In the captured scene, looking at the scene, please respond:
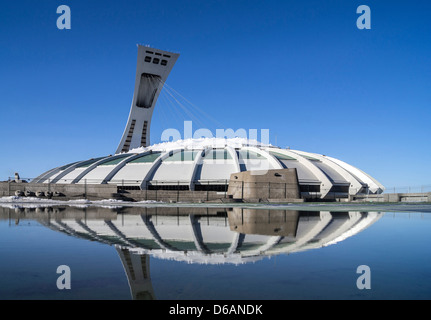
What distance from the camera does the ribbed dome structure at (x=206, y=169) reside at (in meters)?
38.5

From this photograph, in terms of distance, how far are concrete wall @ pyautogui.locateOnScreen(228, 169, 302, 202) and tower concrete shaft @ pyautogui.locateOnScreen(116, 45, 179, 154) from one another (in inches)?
1202

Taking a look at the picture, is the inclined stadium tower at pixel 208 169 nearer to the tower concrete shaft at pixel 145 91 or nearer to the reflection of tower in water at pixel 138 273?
the tower concrete shaft at pixel 145 91

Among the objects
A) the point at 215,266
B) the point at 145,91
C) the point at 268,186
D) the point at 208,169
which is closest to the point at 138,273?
the point at 215,266

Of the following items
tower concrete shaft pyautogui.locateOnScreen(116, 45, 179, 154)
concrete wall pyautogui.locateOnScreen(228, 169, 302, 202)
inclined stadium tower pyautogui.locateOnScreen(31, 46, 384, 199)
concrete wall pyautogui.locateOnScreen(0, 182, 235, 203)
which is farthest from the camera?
tower concrete shaft pyautogui.locateOnScreen(116, 45, 179, 154)

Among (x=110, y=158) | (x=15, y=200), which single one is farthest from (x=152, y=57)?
(x=15, y=200)

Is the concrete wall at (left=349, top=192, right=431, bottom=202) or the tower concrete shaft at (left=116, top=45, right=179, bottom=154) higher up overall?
the tower concrete shaft at (left=116, top=45, right=179, bottom=154)

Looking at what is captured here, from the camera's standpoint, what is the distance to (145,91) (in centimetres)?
6138

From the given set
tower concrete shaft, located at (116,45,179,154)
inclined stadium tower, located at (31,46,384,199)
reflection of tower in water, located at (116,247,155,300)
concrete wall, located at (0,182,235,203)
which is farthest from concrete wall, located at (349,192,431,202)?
reflection of tower in water, located at (116,247,155,300)

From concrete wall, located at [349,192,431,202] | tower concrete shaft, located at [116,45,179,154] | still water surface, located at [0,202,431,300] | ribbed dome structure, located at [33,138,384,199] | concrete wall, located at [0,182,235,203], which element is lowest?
concrete wall, located at [349,192,431,202]

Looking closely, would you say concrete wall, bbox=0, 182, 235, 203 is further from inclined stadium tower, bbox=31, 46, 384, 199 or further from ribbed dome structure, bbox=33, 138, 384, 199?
ribbed dome structure, bbox=33, 138, 384, 199

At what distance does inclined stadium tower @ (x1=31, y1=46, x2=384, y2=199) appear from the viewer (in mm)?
38500

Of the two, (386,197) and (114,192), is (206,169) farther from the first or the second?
Result: (386,197)

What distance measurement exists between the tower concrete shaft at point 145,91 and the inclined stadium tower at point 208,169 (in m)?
9.27

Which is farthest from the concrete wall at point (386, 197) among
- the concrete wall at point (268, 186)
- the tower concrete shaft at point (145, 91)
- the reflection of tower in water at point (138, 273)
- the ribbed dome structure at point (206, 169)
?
the reflection of tower in water at point (138, 273)
